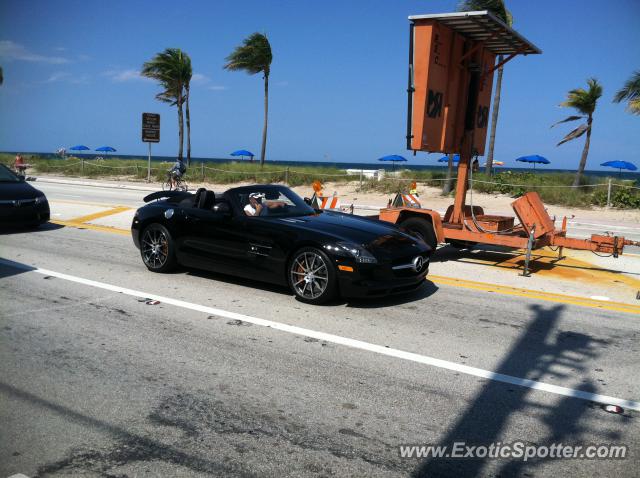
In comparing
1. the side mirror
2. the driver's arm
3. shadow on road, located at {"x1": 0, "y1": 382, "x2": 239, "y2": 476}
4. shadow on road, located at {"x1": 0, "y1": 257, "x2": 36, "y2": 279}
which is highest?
the driver's arm

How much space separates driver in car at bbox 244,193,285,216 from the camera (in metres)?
7.46

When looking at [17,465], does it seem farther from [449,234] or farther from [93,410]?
[449,234]

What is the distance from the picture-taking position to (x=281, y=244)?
682cm

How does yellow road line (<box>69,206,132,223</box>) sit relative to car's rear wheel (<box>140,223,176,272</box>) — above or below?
below

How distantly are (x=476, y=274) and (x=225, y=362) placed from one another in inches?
200

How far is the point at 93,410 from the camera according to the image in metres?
3.90

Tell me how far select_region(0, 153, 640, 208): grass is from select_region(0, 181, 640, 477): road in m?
16.5

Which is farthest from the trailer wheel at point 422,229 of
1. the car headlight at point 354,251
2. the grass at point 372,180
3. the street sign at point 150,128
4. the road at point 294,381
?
the street sign at point 150,128

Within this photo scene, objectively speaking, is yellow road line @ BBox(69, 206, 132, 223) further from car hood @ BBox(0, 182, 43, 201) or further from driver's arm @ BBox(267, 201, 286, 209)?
driver's arm @ BBox(267, 201, 286, 209)

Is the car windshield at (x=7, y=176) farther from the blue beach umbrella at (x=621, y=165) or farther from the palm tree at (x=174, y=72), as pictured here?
the blue beach umbrella at (x=621, y=165)

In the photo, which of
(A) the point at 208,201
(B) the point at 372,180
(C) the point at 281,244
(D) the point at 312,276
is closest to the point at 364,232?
(D) the point at 312,276

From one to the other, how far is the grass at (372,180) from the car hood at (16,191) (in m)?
16.9

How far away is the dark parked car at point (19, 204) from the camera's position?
11.3 m

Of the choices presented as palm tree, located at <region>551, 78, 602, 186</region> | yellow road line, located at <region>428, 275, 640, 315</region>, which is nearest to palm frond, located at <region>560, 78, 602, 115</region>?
palm tree, located at <region>551, 78, 602, 186</region>
